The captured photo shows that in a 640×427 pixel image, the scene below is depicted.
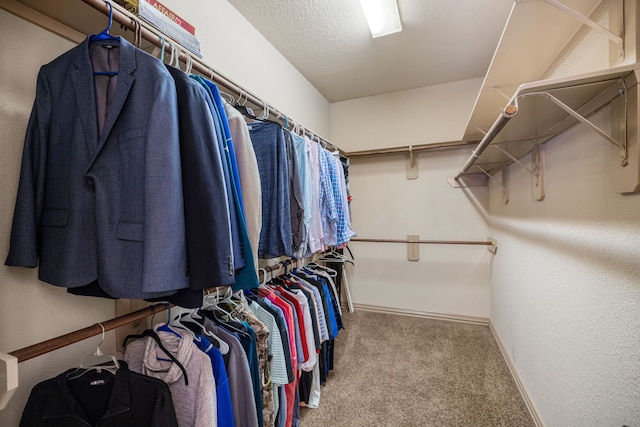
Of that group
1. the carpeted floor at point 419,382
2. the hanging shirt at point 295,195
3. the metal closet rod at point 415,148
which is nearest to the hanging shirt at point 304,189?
the hanging shirt at point 295,195

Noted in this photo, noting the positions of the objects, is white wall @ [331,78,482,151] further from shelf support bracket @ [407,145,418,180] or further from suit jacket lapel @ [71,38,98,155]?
suit jacket lapel @ [71,38,98,155]

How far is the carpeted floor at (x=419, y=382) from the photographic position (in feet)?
5.12

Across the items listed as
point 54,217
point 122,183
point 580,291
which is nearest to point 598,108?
point 580,291

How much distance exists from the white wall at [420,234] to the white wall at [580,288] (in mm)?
1042

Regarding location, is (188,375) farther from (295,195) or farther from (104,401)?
(295,195)

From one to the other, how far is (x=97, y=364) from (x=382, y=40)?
2.57m

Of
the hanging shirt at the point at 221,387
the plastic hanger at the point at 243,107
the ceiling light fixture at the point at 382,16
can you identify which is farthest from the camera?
the ceiling light fixture at the point at 382,16

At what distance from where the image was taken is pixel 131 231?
2.10ft

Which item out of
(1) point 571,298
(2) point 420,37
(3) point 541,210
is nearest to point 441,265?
(3) point 541,210

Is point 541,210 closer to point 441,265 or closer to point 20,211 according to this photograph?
point 441,265

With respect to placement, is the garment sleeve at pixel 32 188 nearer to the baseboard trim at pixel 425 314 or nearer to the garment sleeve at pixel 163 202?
the garment sleeve at pixel 163 202

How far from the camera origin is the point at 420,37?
2.08 metres

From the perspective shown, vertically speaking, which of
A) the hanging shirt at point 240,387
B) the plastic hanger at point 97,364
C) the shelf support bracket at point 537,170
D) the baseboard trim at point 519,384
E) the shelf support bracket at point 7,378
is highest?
the shelf support bracket at point 537,170

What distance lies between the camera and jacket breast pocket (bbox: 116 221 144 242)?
64 cm
